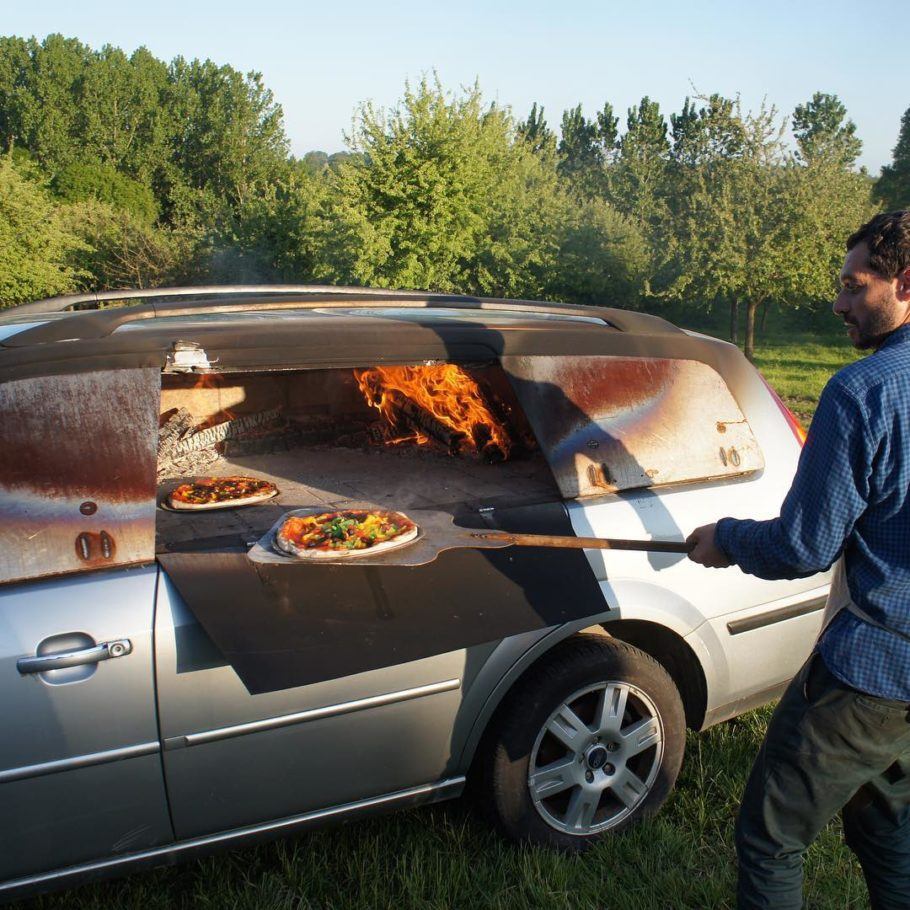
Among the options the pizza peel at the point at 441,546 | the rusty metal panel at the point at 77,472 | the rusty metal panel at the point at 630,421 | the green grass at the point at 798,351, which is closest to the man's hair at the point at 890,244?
the pizza peel at the point at 441,546

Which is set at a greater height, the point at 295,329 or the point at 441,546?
the point at 295,329

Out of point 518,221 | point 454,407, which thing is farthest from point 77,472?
point 518,221

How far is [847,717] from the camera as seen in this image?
82.5 inches

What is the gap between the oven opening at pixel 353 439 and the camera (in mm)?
3895

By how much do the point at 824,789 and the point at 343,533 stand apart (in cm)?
164

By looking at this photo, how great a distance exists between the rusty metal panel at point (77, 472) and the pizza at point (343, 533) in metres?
0.48

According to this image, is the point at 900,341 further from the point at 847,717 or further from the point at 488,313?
the point at 488,313

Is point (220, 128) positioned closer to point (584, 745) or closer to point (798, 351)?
point (798, 351)

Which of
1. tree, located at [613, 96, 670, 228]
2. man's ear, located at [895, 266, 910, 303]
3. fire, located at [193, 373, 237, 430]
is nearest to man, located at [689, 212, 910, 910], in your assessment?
man's ear, located at [895, 266, 910, 303]

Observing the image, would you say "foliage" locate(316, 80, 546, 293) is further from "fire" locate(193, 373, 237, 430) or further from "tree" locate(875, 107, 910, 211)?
"tree" locate(875, 107, 910, 211)

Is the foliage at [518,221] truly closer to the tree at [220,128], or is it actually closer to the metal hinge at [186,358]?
the metal hinge at [186,358]

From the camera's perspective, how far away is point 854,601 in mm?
2125

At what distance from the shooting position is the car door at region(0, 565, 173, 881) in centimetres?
223

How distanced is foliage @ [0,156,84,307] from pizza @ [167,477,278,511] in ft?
89.9
